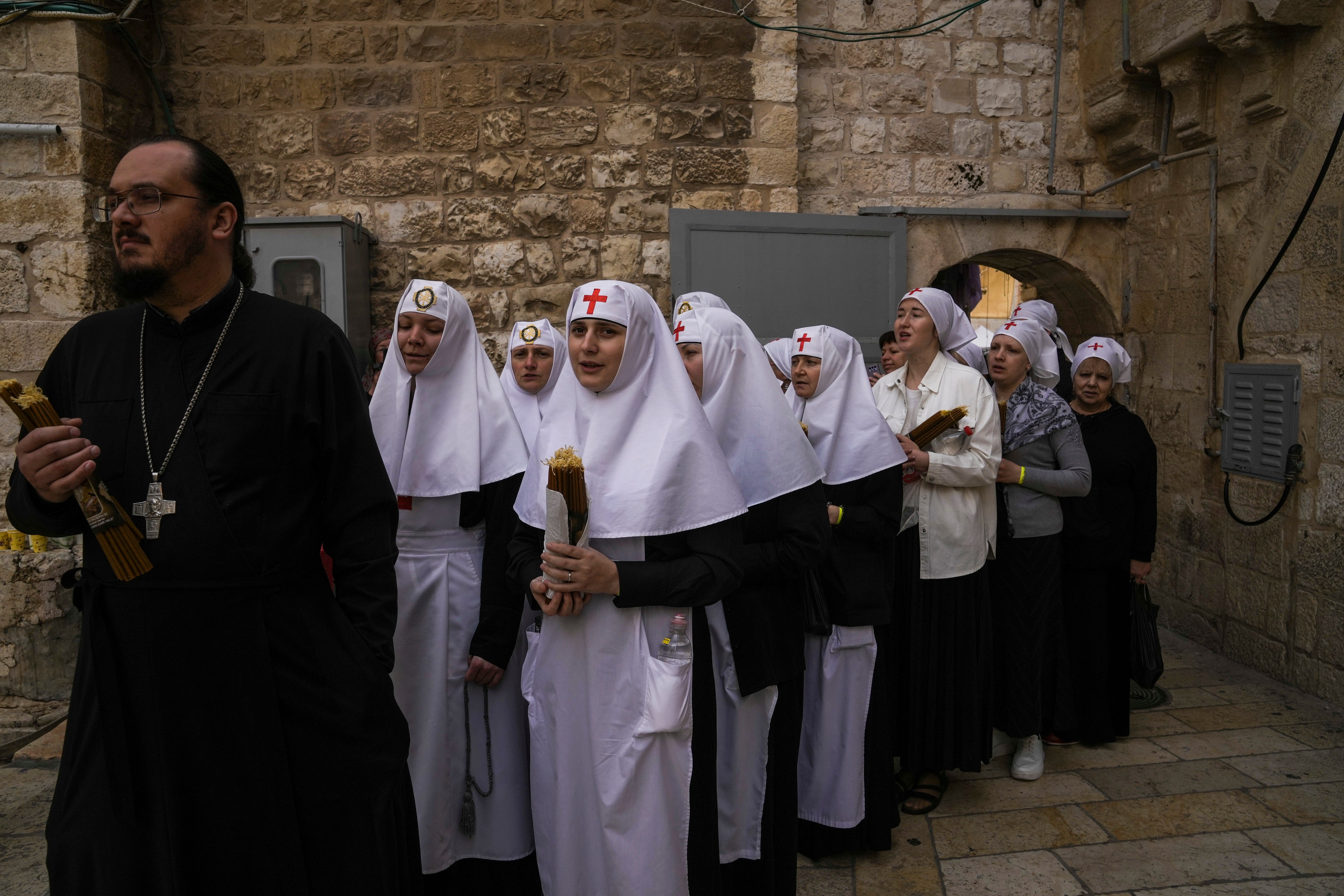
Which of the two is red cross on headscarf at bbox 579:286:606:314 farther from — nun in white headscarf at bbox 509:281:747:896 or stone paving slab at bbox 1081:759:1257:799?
stone paving slab at bbox 1081:759:1257:799

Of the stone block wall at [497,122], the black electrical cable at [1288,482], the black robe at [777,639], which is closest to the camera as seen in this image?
the black robe at [777,639]

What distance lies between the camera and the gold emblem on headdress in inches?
114

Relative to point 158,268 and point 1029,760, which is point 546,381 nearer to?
point 158,268

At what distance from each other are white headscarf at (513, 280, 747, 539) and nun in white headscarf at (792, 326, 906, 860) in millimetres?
844

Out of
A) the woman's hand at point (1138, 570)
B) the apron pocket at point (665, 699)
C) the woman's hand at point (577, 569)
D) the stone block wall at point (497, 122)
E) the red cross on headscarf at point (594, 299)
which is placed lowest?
the woman's hand at point (1138, 570)

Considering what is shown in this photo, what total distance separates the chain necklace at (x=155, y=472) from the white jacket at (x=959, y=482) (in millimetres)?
2458

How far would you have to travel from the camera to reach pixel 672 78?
Result: 6051 millimetres

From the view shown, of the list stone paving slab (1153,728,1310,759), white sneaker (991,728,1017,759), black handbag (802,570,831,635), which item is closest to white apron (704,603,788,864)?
black handbag (802,570,831,635)

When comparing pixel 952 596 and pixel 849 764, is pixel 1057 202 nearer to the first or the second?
pixel 952 596

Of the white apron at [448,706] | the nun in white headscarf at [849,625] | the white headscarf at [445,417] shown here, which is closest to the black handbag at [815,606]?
the nun in white headscarf at [849,625]

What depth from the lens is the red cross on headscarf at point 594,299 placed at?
2.24 meters

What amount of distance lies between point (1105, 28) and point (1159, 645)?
14.6 ft

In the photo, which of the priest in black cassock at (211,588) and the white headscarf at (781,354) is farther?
the white headscarf at (781,354)

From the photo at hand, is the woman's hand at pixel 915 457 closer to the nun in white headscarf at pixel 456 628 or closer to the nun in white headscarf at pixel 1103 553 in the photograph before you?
the nun in white headscarf at pixel 1103 553
